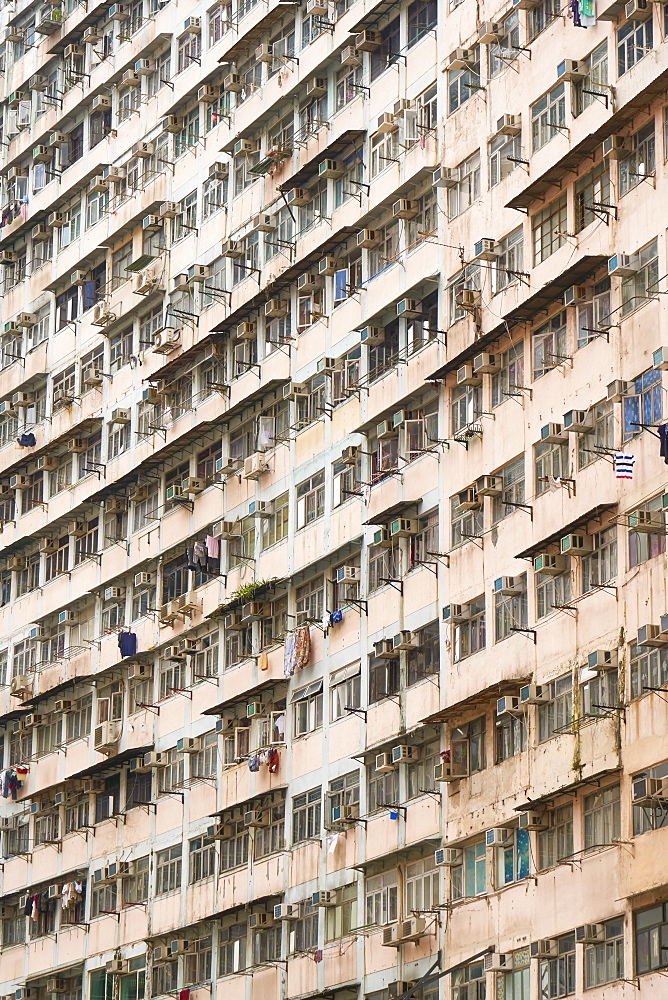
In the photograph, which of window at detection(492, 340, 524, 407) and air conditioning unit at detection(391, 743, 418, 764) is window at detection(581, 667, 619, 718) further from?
window at detection(492, 340, 524, 407)

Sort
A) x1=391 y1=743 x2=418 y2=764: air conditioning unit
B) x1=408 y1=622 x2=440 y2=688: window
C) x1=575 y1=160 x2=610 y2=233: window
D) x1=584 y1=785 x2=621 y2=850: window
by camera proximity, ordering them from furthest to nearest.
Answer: x1=408 y1=622 x2=440 y2=688: window
x1=391 y1=743 x2=418 y2=764: air conditioning unit
x1=575 y1=160 x2=610 y2=233: window
x1=584 y1=785 x2=621 y2=850: window

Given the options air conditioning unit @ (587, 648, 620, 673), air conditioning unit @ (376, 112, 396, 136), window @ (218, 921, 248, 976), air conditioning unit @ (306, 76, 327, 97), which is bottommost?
window @ (218, 921, 248, 976)

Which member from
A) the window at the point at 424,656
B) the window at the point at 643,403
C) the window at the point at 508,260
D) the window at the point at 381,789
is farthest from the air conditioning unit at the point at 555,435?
the window at the point at 381,789

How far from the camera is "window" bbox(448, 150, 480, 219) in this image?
3188cm

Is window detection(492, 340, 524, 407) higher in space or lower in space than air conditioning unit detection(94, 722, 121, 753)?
higher

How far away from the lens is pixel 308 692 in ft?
109

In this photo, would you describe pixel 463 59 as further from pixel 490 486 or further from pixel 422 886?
pixel 422 886

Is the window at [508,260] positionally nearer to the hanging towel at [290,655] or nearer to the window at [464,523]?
the window at [464,523]

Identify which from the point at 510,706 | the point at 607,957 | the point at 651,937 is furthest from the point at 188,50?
the point at 651,937

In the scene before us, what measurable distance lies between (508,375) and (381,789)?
242 inches

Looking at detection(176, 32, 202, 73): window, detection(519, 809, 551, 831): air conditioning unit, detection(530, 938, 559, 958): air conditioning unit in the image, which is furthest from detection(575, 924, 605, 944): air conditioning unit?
detection(176, 32, 202, 73): window

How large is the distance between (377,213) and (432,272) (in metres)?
2.15

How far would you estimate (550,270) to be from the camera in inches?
1169

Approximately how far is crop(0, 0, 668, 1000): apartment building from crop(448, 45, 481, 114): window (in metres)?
0.07
